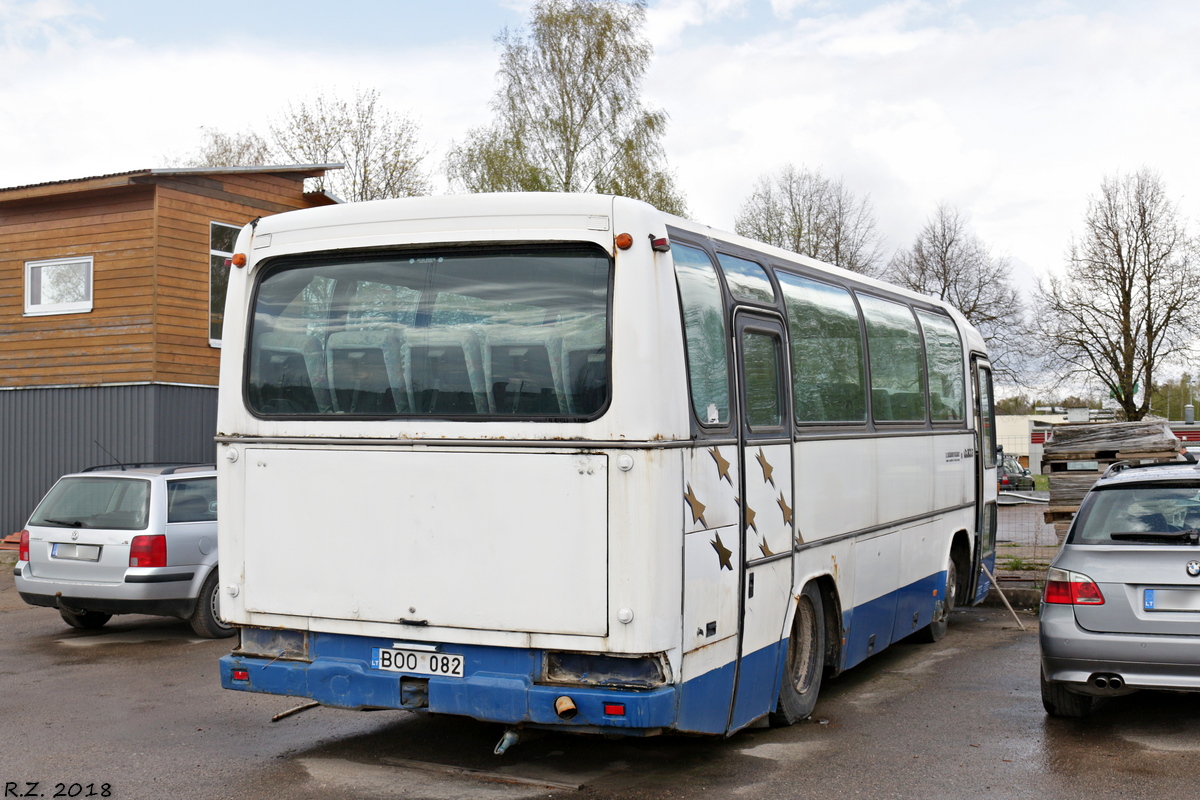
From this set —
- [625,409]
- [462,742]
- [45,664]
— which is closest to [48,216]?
[45,664]

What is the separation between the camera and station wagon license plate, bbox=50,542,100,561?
37.1 feet

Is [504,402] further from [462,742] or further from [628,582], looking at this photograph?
[462,742]

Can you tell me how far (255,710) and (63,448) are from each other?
13.7m

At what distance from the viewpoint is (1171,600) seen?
6945 millimetres

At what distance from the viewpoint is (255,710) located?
27.2ft

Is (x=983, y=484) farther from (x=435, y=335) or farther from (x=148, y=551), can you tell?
(x=148, y=551)

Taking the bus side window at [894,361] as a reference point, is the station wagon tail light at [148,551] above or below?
below

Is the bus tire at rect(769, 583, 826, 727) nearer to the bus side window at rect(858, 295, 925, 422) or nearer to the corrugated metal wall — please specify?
the bus side window at rect(858, 295, 925, 422)

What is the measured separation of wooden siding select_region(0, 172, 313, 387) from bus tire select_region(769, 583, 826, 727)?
13933mm

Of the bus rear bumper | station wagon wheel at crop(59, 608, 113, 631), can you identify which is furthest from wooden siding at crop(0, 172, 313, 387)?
the bus rear bumper

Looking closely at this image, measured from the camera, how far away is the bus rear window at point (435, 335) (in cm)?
597

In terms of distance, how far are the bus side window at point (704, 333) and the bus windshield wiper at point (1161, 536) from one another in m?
2.69

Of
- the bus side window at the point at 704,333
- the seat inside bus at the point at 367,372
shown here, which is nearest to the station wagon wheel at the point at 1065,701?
the bus side window at the point at 704,333

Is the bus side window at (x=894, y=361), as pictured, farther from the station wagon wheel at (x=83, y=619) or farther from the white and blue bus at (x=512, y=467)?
the station wagon wheel at (x=83, y=619)
